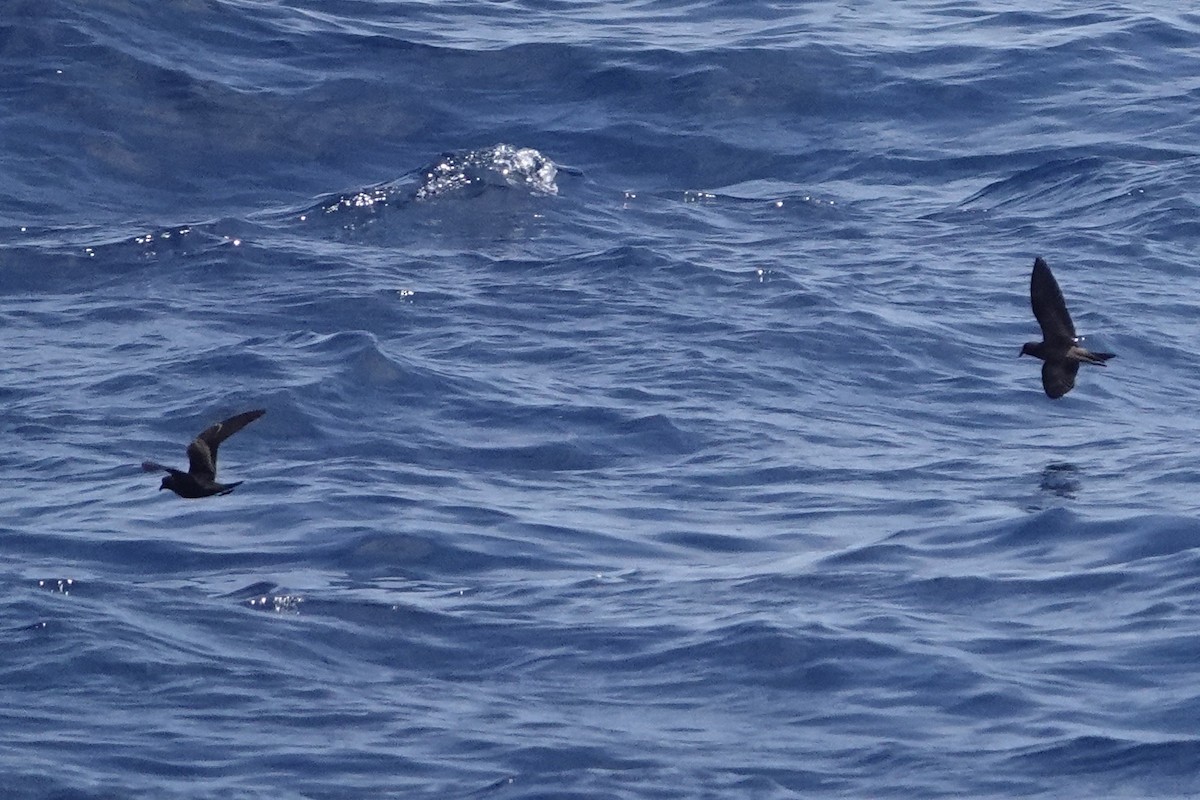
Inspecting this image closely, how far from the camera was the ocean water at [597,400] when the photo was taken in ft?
30.2

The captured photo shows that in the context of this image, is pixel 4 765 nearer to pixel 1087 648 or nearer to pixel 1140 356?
pixel 1087 648

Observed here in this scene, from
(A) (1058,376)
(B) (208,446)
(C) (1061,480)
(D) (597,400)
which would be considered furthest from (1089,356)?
(B) (208,446)

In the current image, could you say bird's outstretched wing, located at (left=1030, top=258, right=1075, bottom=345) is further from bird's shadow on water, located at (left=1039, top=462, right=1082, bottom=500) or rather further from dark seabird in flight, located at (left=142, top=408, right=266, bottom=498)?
dark seabird in flight, located at (left=142, top=408, right=266, bottom=498)

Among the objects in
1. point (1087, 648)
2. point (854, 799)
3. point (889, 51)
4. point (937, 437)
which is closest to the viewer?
point (854, 799)

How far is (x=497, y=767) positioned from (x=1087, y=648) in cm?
287

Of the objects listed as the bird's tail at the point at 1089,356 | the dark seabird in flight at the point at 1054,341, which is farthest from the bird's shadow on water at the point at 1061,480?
the bird's tail at the point at 1089,356

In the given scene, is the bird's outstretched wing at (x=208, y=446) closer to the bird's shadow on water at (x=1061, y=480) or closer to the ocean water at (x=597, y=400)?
the ocean water at (x=597, y=400)

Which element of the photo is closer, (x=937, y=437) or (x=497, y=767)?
(x=497, y=767)

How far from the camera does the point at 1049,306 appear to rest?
11516mm

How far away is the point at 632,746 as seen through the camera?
352 inches

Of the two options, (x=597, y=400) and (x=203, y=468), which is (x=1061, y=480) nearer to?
(x=597, y=400)

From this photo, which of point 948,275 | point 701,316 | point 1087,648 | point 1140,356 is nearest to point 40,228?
point 701,316

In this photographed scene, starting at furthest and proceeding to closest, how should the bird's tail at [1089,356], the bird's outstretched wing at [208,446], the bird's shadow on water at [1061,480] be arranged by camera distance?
the bird's shadow on water at [1061,480], the bird's tail at [1089,356], the bird's outstretched wing at [208,446]

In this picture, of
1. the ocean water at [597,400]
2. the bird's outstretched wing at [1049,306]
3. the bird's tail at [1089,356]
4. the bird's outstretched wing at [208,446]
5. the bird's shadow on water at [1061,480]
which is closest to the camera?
the ocean water at [597,400]
